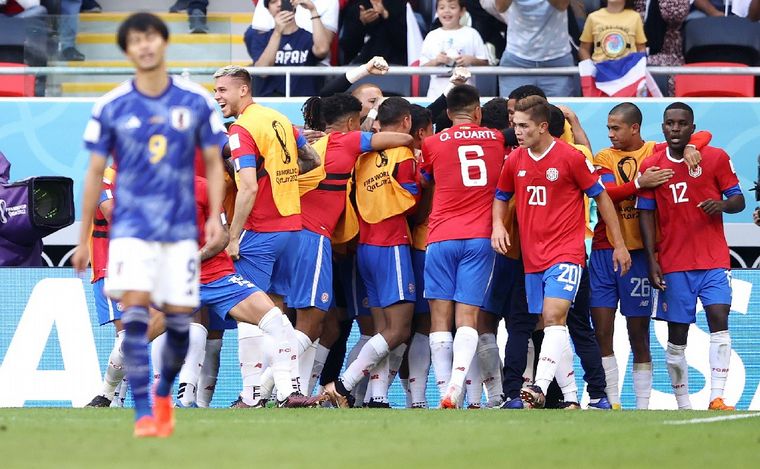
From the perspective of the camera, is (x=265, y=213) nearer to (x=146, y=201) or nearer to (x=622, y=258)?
(x=622, y=258)

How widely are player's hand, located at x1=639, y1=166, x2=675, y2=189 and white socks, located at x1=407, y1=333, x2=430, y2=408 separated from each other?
2.24m

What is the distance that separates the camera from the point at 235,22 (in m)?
16.3

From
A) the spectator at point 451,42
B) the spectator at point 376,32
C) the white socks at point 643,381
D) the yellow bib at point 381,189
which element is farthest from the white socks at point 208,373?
the spectator at point 376,32

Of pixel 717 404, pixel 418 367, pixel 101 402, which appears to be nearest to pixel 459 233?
pixel 418 367

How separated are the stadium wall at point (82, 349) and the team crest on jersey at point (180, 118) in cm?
542

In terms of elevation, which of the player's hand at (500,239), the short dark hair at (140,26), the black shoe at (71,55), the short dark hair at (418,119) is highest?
the black shoe at (71,55)

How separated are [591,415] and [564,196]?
1888mm

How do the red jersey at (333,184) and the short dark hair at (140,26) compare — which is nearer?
the short dark hair at (140,26)

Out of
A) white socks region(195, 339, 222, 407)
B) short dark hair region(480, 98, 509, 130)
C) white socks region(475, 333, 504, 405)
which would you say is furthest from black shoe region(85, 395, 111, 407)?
short dark hair region(480, 98, 509, 130)

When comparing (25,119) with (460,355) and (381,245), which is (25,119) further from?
(460,355)

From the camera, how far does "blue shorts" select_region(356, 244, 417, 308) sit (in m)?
11.0

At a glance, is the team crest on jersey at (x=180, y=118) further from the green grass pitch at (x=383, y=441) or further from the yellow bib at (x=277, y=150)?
the yellow bib at (x=277, y=150)

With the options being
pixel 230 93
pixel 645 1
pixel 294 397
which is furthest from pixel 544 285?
pixel 645 1

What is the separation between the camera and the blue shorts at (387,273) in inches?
432
